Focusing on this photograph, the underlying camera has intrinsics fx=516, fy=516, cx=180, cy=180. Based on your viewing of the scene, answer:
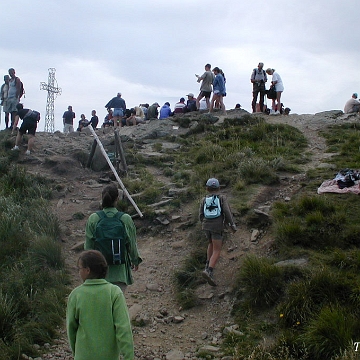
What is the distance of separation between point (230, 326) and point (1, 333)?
9.66 feet

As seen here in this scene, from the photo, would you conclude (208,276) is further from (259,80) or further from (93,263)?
(259,80)

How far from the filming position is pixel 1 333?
664 centimetres

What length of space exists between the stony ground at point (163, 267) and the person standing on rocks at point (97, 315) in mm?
2364

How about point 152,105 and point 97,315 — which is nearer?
point 97,315

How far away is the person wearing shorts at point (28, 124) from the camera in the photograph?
44.9ft

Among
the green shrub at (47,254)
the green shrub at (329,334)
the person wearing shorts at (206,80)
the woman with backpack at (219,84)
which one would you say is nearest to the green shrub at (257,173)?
the green shrub at (47,254)

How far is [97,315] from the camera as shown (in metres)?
3.98

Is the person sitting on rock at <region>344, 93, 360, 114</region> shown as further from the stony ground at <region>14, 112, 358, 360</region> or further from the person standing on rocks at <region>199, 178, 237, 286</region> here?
the person standing on rocks at <region>199, 178, 237, 286</region>

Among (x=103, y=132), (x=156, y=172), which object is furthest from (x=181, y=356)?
(x=103, y=132)

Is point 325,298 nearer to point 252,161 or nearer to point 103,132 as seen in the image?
point 252,161

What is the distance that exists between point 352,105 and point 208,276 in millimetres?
13297

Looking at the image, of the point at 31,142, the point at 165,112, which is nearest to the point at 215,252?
the point at 31,142

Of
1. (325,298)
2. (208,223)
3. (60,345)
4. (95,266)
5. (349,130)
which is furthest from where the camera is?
(349,130)

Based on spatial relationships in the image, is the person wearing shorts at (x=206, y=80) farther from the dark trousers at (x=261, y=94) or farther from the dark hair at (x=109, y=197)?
the dark hair at (x=109, y=197)
